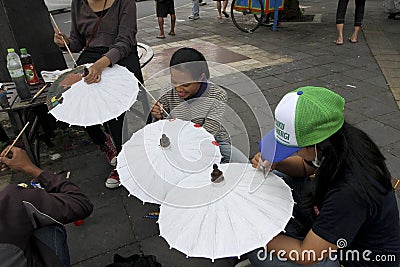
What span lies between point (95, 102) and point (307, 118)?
4.67 ft

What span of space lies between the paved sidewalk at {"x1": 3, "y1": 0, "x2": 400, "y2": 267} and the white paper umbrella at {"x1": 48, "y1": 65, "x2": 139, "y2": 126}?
36.8 inches

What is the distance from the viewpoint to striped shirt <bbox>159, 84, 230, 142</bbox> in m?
2.53

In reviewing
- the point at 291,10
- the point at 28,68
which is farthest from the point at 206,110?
the point at 291,10

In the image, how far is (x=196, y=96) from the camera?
2.61 m

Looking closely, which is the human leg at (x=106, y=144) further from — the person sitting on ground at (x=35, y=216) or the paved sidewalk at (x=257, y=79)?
the person sitting on ground at (x=35, y=216)

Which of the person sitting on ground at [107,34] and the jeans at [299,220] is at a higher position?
the person sitting on ground at [107,34]

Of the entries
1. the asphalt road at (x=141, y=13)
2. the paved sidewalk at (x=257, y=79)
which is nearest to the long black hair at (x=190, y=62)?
the paved sidewalk at (x=257, y=79)

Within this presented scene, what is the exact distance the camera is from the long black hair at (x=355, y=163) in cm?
148

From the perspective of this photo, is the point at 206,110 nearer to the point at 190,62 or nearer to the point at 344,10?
the point at 190,62

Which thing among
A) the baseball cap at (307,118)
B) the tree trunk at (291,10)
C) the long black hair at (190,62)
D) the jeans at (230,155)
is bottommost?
the tree trunk at (291,10)

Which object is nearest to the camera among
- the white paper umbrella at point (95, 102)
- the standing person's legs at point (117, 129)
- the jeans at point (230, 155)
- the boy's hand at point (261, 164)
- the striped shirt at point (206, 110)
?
the boy's hand at point (261, 164)

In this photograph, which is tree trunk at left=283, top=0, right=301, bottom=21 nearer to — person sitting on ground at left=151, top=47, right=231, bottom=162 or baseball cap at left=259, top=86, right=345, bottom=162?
person sitting on ground at left=151, top=47, right=231, bottom=162

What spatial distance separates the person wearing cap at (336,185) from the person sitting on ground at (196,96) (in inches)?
36.4

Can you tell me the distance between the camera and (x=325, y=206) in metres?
1.52
